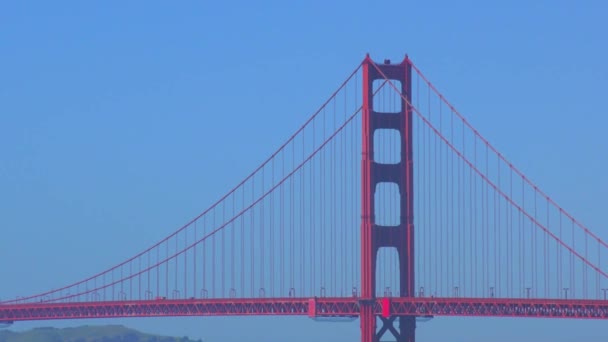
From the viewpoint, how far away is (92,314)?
118 m

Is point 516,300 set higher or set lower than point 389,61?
lower

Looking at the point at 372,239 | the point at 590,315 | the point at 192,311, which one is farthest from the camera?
the point at 192,311

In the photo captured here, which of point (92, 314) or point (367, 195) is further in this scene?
point (92, 314)

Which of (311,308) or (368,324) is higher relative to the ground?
(311,308)

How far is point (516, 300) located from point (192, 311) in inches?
763

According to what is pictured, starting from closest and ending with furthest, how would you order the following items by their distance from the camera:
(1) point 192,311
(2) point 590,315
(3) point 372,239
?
(2) point 590,315 → (3) point 372,239 → (1) point 192,311

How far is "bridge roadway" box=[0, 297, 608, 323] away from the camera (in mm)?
99250

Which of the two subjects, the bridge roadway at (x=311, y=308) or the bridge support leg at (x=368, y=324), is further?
the bridge support leg at (x=368, y=324)

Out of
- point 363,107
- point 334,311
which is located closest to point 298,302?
point 334,311

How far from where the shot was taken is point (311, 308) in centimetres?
10650

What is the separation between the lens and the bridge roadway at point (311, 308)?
9925 cm

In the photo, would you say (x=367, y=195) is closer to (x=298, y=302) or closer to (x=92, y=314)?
(x=298, y=302)

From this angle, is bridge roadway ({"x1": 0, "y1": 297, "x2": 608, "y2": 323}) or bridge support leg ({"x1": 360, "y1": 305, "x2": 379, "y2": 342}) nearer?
bridge roadway ({"x1": 0, "y1": 297, "x2": 608, "y2": 323})

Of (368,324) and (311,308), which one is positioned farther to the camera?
(311,308)
